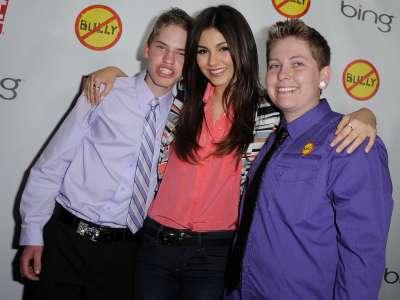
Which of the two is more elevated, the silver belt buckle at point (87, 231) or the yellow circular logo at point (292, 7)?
the yellow circular logo at point (292, 7)

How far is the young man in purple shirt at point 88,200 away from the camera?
1412mm

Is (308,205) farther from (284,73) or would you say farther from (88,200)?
(88,200)

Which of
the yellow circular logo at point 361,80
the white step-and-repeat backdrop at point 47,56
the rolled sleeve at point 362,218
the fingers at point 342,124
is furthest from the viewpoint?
the yellow circular logo at point 361,80

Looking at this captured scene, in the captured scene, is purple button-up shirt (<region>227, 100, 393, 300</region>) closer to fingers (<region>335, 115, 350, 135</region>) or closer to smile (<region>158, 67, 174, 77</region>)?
fingers (<region>335, 115, 350, 135</region>)

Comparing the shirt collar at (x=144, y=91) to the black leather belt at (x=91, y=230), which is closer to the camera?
the black leather belt at (x=91, y=230)

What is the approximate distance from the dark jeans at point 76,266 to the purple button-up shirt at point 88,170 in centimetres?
8

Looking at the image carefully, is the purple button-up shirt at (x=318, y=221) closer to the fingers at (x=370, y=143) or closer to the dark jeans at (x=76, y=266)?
the fingers at (x=370, y=143)

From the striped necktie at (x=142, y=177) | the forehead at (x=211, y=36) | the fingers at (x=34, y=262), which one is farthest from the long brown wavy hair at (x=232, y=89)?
the fingers at (x=34, y=262)

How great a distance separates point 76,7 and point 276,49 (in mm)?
1268

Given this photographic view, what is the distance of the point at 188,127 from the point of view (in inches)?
60.9

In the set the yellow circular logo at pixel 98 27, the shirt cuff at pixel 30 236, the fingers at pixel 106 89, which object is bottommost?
the shirt cuff at pixel 30 236

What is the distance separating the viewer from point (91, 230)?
4.64 ft

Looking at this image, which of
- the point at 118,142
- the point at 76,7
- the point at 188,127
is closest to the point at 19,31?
the point at 76,7

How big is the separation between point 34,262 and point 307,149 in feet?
3.94
